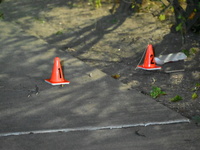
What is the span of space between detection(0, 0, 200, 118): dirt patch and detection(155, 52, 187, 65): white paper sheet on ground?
3.1 inches

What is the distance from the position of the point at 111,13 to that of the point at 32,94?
5.55 metres

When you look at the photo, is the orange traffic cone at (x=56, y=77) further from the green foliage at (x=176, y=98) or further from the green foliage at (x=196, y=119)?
the green foliage at (x=196, y=119)

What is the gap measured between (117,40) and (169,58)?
1682 millimetres

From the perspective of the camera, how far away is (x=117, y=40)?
380 inches

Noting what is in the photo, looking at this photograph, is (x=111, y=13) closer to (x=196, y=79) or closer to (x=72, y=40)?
(x=72, y=40)

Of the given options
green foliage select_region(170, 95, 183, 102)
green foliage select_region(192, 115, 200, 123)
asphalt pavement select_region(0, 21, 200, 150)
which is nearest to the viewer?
asphalt pavement select_region(0, 21, 200, 150)

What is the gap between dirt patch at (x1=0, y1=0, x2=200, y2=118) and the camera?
7.21 m

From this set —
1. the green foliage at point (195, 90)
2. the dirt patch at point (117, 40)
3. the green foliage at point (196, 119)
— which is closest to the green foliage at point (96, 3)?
the dirt patch at point (117, 40)

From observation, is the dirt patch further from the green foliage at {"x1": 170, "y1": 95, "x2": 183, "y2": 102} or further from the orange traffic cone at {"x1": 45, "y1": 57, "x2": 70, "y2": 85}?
the orange traffic cone at {"x1": 45, "y1": 57, "x2": 70, "y2": 85}

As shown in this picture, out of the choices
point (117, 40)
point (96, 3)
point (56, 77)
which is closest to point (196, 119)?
point (56, 77)

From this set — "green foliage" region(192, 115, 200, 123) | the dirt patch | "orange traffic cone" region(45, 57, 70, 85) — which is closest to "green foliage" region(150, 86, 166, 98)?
the dirt patch

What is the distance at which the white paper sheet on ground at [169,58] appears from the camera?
8.15 meters

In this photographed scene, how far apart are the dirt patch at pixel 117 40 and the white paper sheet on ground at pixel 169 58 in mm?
79

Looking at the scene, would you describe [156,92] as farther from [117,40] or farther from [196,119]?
[117,40]
